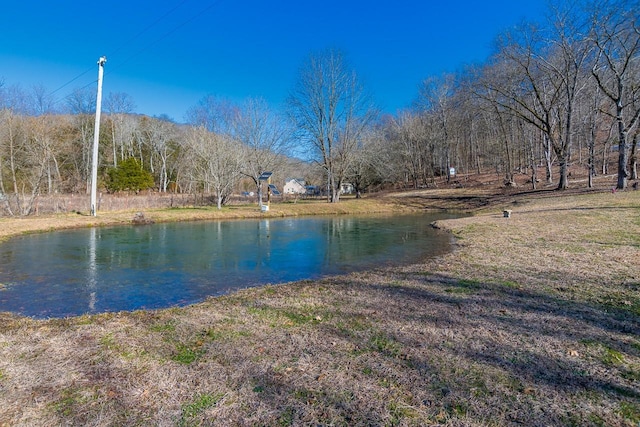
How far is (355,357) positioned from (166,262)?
766 centimetres

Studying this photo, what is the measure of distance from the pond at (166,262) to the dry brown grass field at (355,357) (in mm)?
1254

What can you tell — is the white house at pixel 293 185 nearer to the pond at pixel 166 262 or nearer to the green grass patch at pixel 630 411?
the pond at pixel 166 262

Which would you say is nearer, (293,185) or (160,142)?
(160,142)

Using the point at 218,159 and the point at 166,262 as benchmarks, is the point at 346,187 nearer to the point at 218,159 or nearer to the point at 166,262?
the point at 218,159

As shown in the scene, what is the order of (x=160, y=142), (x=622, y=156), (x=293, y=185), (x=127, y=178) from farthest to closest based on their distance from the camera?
1. (x=293, y=185)
2. (x=160, y=142)
3. (x=127, y=178)
4. (x=622, y=156)

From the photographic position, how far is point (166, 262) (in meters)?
9.76

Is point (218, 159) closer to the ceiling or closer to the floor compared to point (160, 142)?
closer to the floor

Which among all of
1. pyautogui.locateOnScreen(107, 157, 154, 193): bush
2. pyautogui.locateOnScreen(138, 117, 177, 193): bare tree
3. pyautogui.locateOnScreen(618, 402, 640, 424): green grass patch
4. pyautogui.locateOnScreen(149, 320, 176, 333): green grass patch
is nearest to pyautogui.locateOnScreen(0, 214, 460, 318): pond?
pyautogui.locateOnScreen(149, 320, 176, 333): green grass patch

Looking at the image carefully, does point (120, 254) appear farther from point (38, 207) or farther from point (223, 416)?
point (38, 207)

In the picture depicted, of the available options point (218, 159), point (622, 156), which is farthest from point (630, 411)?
point (218, 159)

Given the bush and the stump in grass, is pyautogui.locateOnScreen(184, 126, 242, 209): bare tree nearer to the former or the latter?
the stump in grass

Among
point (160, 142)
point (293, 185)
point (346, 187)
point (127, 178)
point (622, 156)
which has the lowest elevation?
point (346, 187)

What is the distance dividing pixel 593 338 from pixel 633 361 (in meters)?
0.50

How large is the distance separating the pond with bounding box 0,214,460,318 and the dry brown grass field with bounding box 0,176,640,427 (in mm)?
1254
